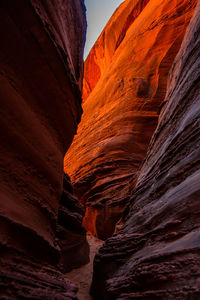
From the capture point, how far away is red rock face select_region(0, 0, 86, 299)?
231cm

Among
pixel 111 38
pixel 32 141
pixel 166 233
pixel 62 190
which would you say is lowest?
pixel 111 38

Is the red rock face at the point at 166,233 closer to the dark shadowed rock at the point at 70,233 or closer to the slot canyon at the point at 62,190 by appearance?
the slot canyon at the point at 62,190

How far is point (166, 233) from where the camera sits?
2506mm

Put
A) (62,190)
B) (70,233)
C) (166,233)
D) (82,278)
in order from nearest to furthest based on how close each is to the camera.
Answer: (166,233)
(62,190)
(82,278)
(70,233)

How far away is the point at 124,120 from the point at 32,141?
7258mm

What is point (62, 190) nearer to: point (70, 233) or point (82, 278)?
point (70, 233)

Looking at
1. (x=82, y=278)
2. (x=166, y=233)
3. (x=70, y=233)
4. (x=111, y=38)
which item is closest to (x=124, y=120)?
(x=70, y=233)

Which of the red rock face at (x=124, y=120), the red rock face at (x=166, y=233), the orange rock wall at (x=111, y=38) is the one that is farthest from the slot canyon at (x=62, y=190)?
the orange rock wall at (x=111, y=38)

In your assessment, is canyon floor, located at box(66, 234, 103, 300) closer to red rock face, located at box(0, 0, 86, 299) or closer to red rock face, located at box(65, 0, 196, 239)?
red rock face, located at box(0, 0, 86, 299)

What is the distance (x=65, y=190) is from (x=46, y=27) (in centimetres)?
374

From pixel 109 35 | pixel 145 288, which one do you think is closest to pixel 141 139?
pixel 145 288

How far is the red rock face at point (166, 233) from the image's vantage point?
2.03m

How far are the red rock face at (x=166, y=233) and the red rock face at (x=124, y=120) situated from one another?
3.09 meters

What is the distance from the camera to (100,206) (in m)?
7.93
